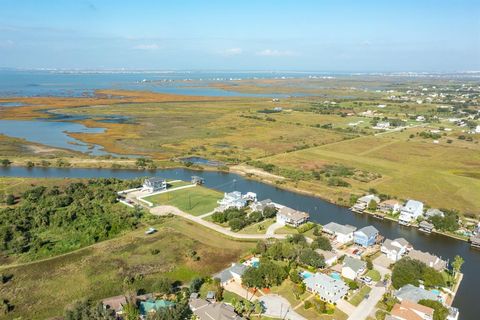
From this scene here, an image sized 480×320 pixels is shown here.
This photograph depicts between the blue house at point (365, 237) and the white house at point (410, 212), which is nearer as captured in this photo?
the blue house at point (365, 237)

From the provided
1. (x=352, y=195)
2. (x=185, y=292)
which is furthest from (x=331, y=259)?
(x=352, y=195)

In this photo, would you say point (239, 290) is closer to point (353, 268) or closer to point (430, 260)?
point (353, 268)

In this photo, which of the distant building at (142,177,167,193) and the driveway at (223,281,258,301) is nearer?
the driveway at (223,281,258,301)

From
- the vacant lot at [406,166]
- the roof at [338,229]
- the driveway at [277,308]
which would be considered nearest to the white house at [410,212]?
the vacant lot at [406,166]

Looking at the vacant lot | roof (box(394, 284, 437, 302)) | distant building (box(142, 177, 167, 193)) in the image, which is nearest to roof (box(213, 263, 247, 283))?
roof (box(394, 284, 437, 302))

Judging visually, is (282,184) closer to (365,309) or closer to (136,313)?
(365,309)

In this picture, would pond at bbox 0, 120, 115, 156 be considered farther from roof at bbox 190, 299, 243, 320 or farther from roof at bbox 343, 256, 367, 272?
roof at bbox 343, 256, 367, 272

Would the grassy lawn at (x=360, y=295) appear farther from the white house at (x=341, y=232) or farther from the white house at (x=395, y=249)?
the white house at (x=341, y=232)
